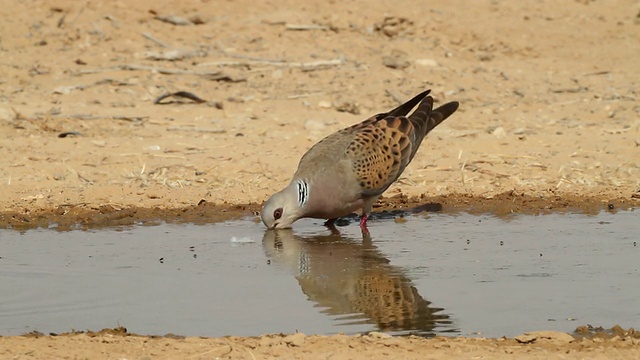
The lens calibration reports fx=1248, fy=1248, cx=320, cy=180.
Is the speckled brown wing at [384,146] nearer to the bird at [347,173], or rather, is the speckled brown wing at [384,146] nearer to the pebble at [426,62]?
the bird at [347,173]

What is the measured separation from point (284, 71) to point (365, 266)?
6516 millimetres

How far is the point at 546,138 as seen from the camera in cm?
1162

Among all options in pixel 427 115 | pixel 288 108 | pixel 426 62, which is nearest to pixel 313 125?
pixel 288 108

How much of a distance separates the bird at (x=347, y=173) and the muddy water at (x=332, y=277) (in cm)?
19

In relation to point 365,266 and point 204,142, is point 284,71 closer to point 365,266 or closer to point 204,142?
point 204,142

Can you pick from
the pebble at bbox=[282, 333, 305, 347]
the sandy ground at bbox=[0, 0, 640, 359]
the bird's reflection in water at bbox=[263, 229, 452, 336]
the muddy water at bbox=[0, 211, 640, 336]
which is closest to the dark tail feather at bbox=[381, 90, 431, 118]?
the sandy ground at bbox=[0, 0, 640, 359]

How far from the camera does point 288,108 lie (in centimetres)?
1268

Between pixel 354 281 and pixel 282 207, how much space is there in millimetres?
1499

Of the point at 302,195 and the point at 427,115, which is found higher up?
the point at 427,115

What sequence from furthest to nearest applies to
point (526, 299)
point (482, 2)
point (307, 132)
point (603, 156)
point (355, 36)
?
point (482, 2), point (355, 36), point (307, 132), point (603, 156), point (526, 299)

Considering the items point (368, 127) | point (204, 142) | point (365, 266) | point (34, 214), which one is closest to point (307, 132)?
point (204, 142)

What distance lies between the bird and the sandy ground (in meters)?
0.72

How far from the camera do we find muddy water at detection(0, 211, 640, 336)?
6.23 m

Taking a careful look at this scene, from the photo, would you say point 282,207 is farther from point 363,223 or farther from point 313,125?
point 313,125
